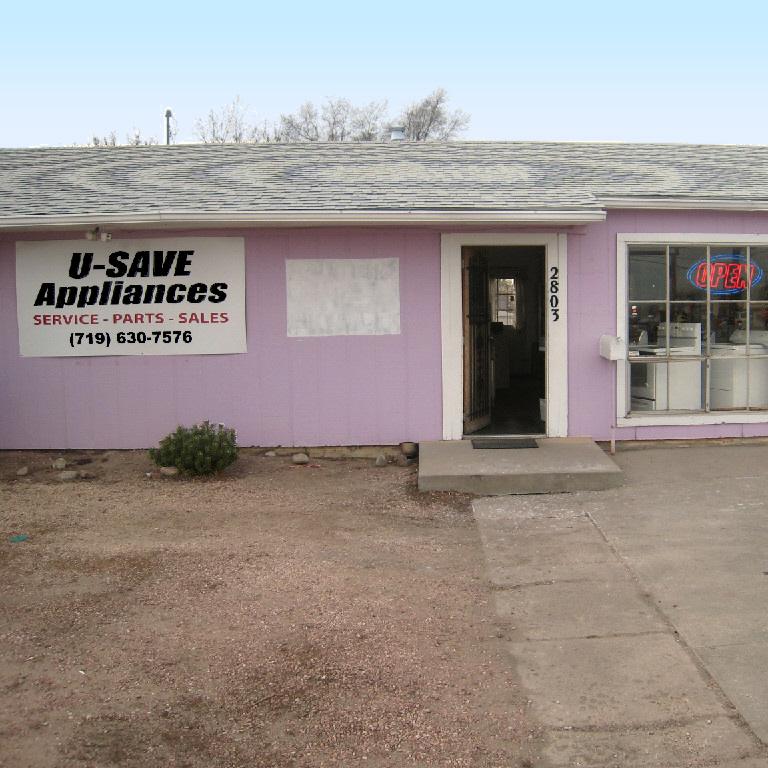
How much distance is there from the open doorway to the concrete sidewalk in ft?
7.37

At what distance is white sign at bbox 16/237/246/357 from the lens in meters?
8.98

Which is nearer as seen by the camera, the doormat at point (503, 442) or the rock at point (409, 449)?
the doormat at point (503, 442)

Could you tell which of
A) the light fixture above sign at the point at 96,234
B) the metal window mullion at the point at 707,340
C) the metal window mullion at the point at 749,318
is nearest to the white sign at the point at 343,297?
the light fixture above sign at the point at 96,234

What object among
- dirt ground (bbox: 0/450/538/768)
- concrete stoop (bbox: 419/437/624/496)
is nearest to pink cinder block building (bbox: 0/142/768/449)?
concrete stoop (bbox: 419/437/624/496)

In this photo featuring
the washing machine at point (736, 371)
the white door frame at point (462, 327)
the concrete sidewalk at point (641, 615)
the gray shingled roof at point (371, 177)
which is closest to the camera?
the concrete sidewalk at point (641, 615)

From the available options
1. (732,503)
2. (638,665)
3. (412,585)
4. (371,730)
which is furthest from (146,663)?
(732,503)

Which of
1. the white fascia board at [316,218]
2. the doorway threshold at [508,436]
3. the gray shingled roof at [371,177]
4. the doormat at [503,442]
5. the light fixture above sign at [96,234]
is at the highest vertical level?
the gray shingled roof at [371,177]

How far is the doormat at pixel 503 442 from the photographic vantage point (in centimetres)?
884

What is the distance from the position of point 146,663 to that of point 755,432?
7326 mm

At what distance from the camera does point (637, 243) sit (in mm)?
9055

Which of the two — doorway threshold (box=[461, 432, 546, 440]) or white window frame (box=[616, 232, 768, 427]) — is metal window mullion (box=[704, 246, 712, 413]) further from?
doorway threshold (box=[461, 432, 546, 440])

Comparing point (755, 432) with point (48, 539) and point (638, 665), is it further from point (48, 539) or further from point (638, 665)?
point (48, 539)

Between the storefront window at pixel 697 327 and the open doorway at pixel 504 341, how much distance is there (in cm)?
113

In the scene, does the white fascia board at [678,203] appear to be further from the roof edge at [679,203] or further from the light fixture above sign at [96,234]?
the light fixture above sign at [96,234]
